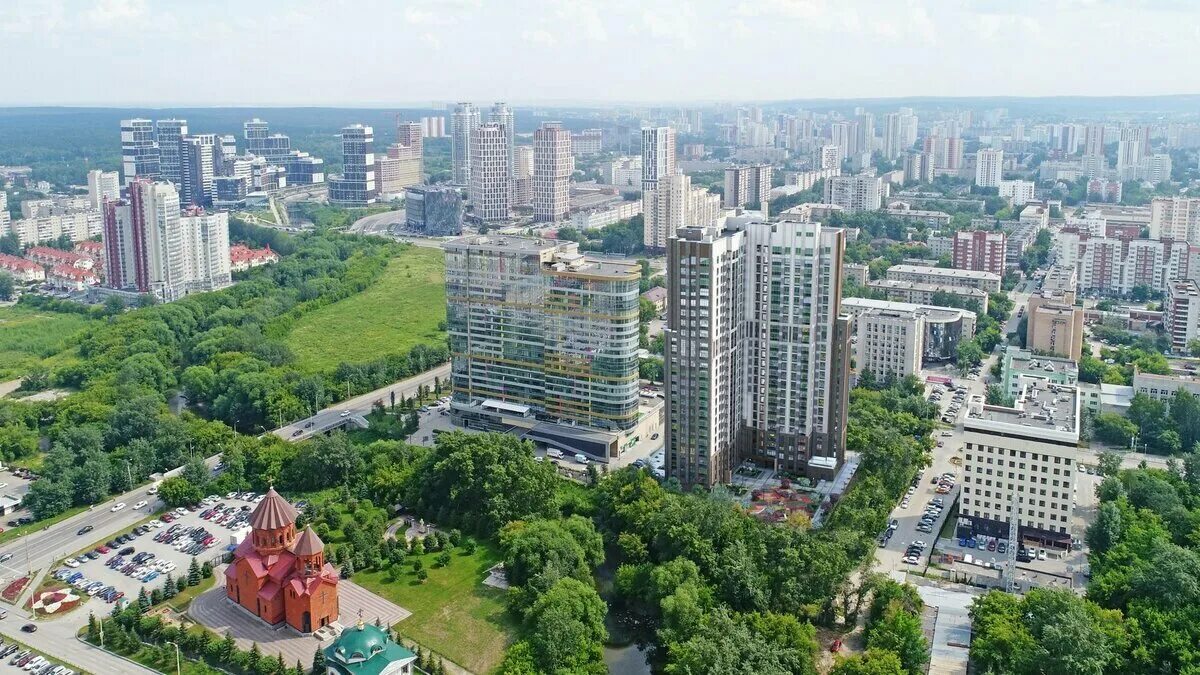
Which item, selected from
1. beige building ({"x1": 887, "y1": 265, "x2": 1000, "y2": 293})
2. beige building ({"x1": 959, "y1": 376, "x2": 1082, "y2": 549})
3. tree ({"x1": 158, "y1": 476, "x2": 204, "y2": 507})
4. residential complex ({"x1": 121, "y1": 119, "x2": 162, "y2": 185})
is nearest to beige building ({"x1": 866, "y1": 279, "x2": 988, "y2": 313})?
beige building ({"x1": 887, "y1": 265, "x2": 1000, "y2": 293})

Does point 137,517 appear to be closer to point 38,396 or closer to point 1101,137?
point 38,396

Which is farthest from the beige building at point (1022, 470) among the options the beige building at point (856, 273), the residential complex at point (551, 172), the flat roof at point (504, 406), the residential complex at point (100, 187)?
the residential complex at point (100, 187)

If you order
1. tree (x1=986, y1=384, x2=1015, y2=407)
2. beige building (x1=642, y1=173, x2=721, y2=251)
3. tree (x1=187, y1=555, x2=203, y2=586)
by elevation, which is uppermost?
beige building (x1=642, y1=173, x2=721, y2=251)

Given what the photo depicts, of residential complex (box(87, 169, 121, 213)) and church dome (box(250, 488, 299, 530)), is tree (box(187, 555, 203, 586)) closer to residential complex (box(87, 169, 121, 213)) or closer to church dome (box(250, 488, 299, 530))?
church dome (box(250, 488, 299, 530))

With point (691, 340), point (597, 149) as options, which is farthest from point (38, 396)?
point (597, 149)

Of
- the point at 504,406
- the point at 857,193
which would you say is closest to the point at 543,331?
the point at 504,406

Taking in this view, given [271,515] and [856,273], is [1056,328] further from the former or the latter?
[271,515]
